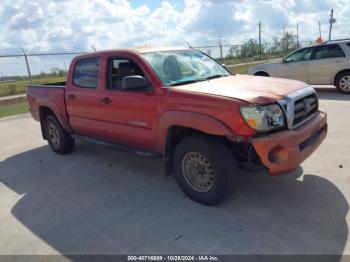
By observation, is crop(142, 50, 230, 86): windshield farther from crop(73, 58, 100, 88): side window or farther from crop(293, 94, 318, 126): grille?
crop(293, 94, 318, 126): grille

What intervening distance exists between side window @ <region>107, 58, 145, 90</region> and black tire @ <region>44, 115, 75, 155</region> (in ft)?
6.12

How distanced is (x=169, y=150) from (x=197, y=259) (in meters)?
1.54

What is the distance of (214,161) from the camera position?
381 centimetres

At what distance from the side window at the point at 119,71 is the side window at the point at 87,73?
0.99 ft

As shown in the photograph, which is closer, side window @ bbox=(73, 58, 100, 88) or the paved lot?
the paved lot

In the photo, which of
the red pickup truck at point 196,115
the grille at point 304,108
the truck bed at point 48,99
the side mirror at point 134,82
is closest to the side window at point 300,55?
the red pickup truck at point 196,115

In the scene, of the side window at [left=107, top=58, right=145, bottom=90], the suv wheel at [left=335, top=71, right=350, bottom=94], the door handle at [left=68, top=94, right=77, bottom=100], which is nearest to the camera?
the side window at [left=107, top=58, right=145, bottom=90]

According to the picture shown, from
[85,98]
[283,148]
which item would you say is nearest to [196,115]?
[283,148]

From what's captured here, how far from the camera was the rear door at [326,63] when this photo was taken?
36.1ft

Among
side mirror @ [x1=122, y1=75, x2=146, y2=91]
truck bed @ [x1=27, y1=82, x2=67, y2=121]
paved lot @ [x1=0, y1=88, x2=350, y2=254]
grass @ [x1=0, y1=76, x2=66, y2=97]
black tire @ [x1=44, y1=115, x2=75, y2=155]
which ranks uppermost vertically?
side mirror @ [x1=122, y1=75, x2=146, y2=91]

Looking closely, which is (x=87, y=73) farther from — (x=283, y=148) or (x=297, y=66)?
(x=297, y=66)

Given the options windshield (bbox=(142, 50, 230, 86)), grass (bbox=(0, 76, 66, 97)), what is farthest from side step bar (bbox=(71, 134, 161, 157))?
grass (bbox=(0, 76, 66, 97))

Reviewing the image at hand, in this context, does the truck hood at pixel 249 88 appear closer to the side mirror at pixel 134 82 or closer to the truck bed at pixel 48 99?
the side mirror at pixel 134 82

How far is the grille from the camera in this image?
396 cm
